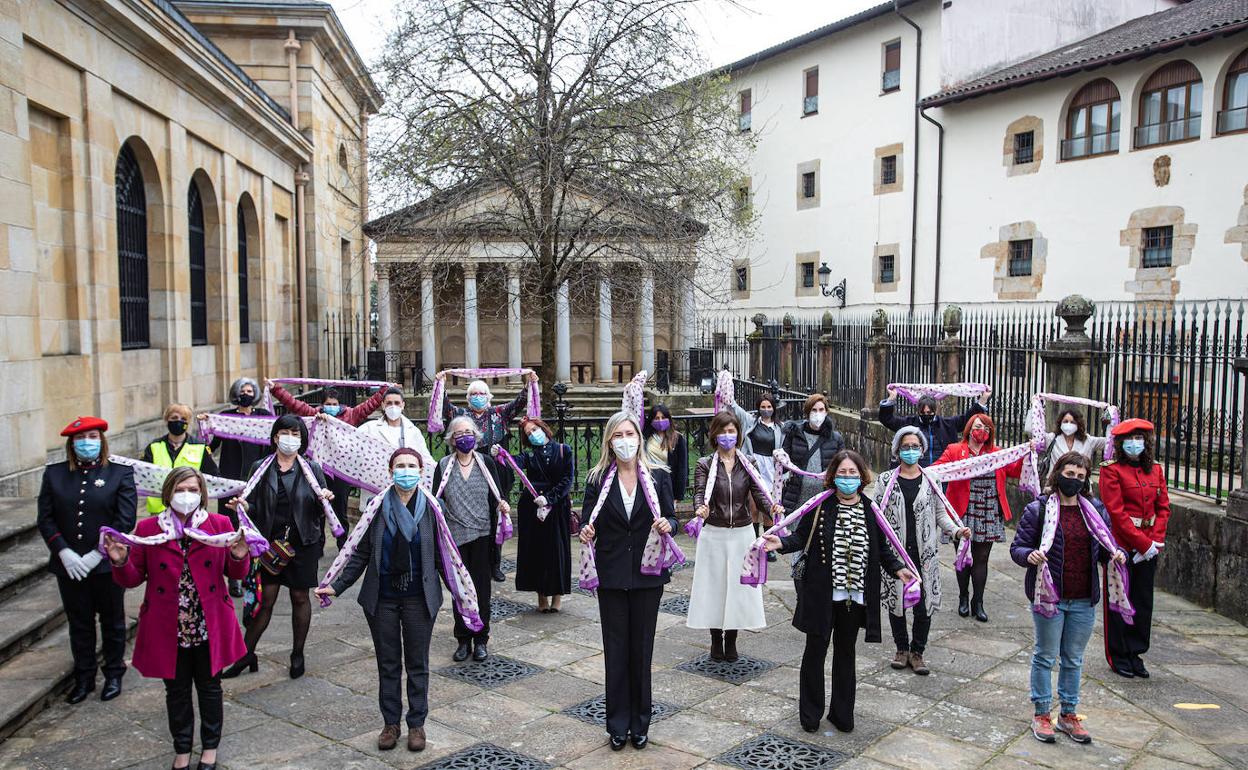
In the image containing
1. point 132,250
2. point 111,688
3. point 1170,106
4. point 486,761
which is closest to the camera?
point 486,761

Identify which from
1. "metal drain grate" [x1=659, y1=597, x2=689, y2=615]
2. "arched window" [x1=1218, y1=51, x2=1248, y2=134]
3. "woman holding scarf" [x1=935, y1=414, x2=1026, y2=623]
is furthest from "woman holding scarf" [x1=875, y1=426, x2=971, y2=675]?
"arched window" [x1=1218, y1=51, x2=1248, y2=134]

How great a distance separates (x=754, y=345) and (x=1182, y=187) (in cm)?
1057

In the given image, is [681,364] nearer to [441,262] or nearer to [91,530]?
[441,262]

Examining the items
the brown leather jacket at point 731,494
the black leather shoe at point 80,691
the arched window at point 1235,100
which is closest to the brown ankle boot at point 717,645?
the brown leather jacket at point 731,494

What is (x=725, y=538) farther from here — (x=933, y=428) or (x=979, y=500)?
(x=933, y=428)

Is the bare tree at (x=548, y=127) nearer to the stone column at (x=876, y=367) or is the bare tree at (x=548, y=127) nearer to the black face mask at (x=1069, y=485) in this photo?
the stone column at (x=876, y=367)

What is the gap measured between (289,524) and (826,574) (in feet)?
12.1

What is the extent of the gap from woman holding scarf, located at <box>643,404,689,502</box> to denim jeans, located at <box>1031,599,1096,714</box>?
10.2ft

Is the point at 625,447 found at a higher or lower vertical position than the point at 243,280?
lower

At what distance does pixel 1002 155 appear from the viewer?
25.8 m

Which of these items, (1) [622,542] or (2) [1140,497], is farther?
(2) [1140,497]

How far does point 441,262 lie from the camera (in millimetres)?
16422

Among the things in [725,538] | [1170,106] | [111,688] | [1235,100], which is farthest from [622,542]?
[1170,106]

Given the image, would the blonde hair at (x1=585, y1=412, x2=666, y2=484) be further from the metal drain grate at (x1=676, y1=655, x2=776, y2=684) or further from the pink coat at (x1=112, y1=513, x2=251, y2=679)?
the pink coat at (x1=112, y1=513, x2=251, y2=679)
